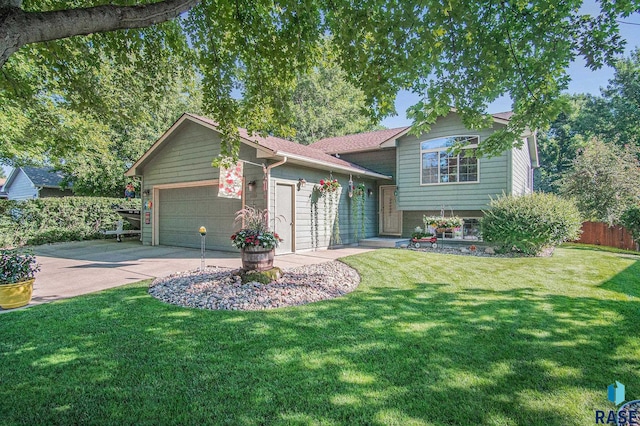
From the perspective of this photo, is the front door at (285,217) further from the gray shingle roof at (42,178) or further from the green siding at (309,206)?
the gray shingle roof at (42,178)

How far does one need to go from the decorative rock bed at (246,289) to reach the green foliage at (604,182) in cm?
1451

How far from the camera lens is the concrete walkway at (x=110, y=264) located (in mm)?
5652

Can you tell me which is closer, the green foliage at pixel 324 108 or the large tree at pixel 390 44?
the large tree at pixel 390 44

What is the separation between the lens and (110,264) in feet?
25.9

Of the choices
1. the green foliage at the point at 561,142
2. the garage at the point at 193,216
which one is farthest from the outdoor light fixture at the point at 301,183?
the green foliage at the point at 561,142

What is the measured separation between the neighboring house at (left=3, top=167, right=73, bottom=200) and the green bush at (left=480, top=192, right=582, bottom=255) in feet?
73.8

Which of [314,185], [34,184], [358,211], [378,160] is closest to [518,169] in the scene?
[378,160]

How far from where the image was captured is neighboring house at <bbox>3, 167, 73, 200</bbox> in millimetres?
20514

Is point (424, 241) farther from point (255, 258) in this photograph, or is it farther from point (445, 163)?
point (255, 258)

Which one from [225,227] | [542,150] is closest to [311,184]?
[225,227]

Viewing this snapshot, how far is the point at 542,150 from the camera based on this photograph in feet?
90.7

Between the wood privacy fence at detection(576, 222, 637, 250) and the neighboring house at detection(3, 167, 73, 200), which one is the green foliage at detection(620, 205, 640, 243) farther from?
the neighboring house at detection(3, 167, 73, 200)

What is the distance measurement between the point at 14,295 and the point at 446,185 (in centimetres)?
1182

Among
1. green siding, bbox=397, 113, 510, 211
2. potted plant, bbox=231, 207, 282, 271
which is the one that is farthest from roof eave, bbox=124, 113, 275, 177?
green siding, bbox=397, 113, 510, 211
